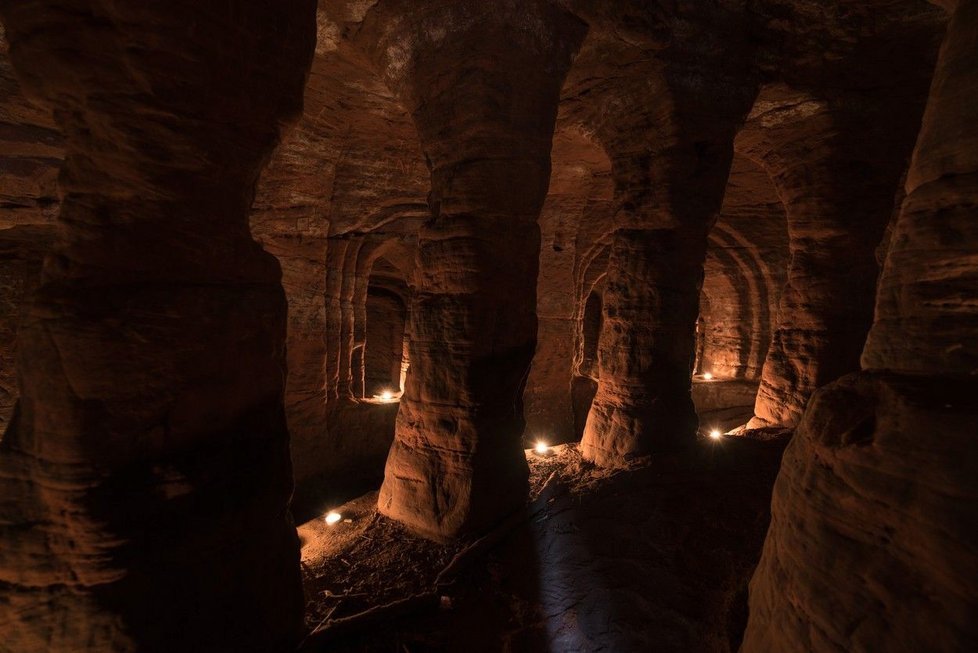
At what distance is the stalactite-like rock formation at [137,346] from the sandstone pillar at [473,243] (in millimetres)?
2101

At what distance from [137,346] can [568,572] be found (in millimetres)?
3378

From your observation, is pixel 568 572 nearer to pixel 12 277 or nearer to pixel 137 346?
pixel 137 346

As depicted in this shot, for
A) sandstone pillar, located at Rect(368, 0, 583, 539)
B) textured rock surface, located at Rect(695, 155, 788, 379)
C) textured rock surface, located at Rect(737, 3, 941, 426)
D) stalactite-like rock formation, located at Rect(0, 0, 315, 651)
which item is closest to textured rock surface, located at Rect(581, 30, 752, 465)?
textured rock surface, located at Rect(737, 3, 941, 426)

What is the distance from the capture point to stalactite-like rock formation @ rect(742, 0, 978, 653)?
50.0 inches

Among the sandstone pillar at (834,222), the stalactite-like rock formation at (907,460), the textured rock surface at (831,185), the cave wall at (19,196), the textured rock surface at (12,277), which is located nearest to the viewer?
the stalactite-like rock formation at (907,460)

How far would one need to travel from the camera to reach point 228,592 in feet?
7.48

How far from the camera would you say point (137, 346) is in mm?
2037

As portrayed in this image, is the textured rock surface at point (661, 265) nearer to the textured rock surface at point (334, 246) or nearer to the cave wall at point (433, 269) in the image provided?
the cave wall at point (433, 269)

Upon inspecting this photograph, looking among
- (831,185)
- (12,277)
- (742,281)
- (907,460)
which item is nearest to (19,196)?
(12,277)

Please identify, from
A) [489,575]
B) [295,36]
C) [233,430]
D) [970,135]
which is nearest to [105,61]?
[295,36]

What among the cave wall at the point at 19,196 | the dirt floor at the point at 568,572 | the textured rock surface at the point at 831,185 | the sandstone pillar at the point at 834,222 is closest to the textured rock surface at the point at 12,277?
the cave wall at the point at 19,196

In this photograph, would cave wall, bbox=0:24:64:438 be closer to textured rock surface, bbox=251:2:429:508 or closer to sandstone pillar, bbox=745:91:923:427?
textured rock surface, bbox=251:2:429:508

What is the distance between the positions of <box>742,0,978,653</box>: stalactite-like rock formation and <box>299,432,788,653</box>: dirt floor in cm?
149

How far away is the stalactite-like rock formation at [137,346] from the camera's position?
1949 mm
